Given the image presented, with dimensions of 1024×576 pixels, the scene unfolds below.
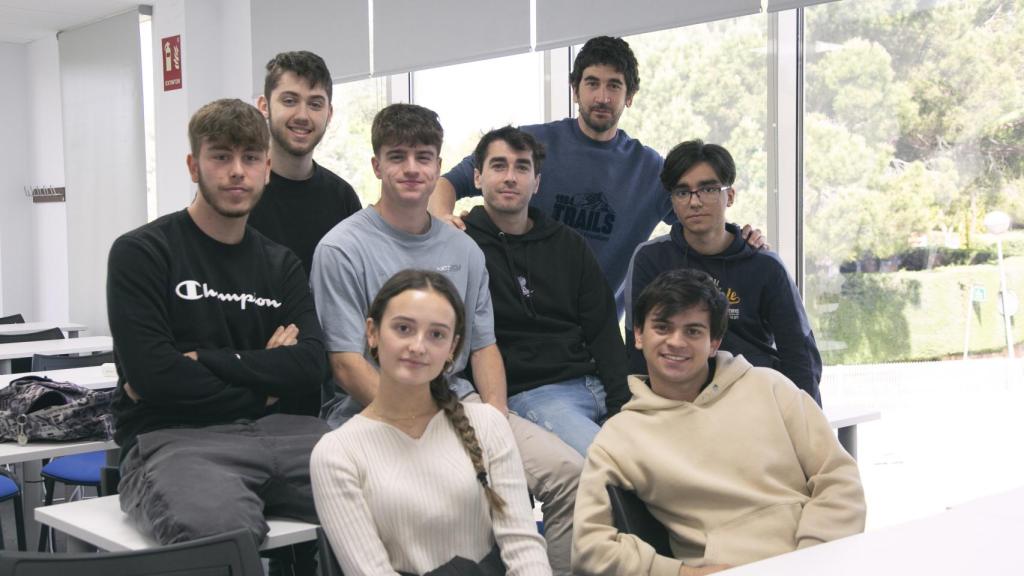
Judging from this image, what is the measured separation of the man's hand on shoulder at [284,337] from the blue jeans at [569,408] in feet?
2.33

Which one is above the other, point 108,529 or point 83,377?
point 83,377

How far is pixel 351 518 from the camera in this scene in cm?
199

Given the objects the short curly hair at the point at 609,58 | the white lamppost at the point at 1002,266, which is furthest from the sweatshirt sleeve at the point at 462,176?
the white lamppost at the point at 1002,266

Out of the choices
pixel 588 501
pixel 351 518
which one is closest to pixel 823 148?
pixel 588 501

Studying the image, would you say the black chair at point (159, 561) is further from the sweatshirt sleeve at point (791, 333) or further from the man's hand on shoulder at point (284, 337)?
the sweatshirt sleeve at point (791, 333)

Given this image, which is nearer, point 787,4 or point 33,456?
point 33,456

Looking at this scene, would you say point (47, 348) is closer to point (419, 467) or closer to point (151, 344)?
point (151, 344)

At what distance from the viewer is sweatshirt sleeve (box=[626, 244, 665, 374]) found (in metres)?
3.03

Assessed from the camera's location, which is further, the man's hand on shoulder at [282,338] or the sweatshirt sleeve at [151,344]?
the man's hand on shoulder at [282,338]

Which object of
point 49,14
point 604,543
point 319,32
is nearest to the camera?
point 604,543

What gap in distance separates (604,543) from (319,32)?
487 centimetres

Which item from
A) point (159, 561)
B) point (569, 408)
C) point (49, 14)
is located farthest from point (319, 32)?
point (159, 561)

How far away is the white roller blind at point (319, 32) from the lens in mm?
6016

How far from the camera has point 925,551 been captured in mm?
1641
